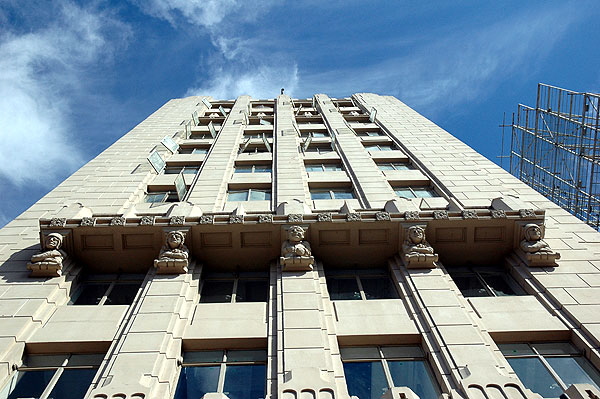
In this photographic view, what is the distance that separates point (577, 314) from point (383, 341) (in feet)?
16.0

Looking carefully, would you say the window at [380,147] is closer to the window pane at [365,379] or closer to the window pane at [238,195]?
the window pane at [238,195]

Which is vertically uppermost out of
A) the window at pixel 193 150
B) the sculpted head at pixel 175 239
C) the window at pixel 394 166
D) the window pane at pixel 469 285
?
the window at pixel 193 150

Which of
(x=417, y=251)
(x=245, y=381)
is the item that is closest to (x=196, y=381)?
(x=245, y=381)

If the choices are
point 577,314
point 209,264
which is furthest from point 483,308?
point 209,264

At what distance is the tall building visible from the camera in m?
10.3

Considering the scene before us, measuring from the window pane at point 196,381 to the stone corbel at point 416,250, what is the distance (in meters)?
6.14

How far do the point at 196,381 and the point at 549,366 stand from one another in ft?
26.2

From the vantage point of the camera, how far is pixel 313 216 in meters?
14.5

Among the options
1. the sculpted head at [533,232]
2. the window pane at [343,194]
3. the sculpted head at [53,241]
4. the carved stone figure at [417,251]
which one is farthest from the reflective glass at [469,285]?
the sculpted head at [53,241]

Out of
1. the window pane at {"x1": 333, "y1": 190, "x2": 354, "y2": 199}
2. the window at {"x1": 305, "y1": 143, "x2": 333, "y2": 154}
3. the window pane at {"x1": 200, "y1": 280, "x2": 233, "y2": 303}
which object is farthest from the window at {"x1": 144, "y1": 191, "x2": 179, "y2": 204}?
the window at {"x1": 305, "y1": 143, "x2": 333, "y2": 154}

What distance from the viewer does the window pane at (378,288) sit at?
13852 millimetres

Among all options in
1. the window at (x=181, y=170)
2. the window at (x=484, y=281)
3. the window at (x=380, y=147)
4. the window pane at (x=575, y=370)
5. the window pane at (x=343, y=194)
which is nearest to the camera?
the window pane at (x=575, y=370)

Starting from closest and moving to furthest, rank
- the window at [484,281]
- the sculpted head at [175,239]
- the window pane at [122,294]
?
1. the sculpted head at [175,239]
2. the window pane at [122,294]
3. the window at [484,281]

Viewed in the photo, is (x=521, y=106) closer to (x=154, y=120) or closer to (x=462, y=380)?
(x=154, y=120)
